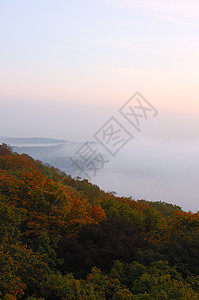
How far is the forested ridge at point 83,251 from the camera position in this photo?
11.0 m

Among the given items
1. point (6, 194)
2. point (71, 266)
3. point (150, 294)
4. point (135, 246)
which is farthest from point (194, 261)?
point (6, 194)

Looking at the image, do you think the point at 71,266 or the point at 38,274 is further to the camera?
the point at 71,266

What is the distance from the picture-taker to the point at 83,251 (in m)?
14.6

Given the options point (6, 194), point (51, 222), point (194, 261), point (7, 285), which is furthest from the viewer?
point (6, 194)

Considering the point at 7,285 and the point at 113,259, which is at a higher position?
the point at 113,259

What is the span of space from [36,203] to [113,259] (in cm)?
560

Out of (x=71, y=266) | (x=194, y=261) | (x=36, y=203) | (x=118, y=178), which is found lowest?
(x=71, y=266)

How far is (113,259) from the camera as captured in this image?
14703mm

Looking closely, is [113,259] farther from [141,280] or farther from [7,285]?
[7,285]

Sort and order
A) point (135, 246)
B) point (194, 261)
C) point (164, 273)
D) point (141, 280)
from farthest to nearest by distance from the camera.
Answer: point (135, 246) → point (194, 261) → point (164, 273) → point (141, 280)

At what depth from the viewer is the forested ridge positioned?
11.0 meters

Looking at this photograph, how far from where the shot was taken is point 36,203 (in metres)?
17.8

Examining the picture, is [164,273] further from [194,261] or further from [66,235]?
[66,235]

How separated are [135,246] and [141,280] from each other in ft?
11.3
